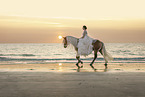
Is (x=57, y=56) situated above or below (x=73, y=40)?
below

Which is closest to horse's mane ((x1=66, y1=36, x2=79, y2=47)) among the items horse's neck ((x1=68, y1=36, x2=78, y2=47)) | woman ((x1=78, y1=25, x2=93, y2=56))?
horse's neck ((x1=68, y1=36, x2=78, y2=47))

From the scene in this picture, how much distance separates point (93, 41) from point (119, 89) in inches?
378

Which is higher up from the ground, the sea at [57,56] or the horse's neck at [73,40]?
the horse's neck at [73,40]

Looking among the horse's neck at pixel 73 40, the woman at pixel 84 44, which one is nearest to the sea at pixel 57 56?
the horse's neck at pixel 73 40

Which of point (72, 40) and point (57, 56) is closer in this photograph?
point (72, 40)

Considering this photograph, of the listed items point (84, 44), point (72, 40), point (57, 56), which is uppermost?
point (72, 40)

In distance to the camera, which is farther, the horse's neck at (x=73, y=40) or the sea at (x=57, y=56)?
the sea at (x=57, y=56)

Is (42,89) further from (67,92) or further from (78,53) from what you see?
(78,53)

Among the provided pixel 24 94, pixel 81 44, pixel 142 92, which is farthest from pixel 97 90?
Result: pixel 81 44

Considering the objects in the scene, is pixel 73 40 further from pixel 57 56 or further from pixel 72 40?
pixel 57 56

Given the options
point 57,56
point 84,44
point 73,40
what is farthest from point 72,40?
point 57,56

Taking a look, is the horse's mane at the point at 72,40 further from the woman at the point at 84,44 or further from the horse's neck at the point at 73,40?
the woman at the point at 84,44

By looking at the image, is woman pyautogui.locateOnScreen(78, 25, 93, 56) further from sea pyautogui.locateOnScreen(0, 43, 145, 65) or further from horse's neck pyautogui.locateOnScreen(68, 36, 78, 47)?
sea pyautogui.locateOnScreen(0, 43, 145, 65)

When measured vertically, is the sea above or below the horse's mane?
below
